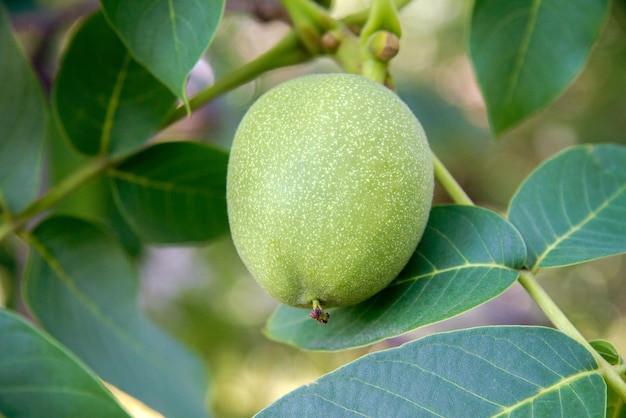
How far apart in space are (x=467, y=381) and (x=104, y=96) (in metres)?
0.68

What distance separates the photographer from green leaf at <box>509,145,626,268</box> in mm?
819

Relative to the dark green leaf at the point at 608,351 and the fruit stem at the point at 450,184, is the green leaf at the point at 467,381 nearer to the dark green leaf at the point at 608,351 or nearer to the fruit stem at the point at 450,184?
the dark green leaf at the point at 608,351

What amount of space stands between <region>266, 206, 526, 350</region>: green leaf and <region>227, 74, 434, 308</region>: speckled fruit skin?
0.14 ft

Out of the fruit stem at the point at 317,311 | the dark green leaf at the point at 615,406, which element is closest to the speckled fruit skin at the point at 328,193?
the fruit stem at the point at 317,311

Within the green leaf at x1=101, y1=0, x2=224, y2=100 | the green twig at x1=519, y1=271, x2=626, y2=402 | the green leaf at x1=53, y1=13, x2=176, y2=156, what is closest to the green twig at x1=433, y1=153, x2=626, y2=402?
the green twig at x1=519, y1=271, x2=626, y2=402

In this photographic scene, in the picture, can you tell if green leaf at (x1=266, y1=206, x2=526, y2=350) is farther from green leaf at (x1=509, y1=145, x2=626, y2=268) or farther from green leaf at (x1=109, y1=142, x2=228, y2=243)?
green leaf at (x1=109, y1=142, x2=228, y2=243)

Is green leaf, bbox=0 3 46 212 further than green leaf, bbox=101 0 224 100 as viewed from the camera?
Yes

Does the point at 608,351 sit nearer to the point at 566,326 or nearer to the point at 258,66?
the point at 566,326

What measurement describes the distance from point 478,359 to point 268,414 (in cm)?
20

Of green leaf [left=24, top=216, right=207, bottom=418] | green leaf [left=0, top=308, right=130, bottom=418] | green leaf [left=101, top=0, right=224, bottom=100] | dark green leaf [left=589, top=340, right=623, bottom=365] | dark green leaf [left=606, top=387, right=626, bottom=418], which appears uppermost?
green leaf [left=101, top=0, right=224, bottom=100]

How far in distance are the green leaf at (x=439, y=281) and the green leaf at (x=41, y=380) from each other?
0.24 metres

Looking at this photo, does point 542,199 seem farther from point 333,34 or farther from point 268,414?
point 268,414

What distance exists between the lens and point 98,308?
42.5 inches

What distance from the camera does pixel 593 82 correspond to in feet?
9.78
